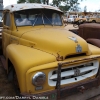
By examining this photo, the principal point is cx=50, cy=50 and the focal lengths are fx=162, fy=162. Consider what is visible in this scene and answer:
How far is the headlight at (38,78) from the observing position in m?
2.29

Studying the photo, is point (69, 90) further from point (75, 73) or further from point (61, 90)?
point (75, 73)

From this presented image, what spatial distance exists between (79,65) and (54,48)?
19.7 inches

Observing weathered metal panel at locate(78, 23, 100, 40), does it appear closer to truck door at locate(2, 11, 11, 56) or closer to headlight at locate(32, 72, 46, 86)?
truck door at locate(2, 11, 11, 56)

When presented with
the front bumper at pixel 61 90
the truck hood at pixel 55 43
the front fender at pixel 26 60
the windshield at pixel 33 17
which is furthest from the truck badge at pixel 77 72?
the windshield at pixel 33 17

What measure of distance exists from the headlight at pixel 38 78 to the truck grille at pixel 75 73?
0.45 ft

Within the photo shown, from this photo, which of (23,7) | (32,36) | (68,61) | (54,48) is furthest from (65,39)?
(23,7)

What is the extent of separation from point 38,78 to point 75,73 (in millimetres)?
675

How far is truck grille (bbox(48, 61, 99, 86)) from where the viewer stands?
2.46 meters

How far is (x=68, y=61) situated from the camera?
2.48 metres

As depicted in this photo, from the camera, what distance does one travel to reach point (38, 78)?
2291mm

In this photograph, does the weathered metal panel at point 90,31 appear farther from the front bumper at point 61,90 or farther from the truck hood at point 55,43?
the front bumper at point 61,90

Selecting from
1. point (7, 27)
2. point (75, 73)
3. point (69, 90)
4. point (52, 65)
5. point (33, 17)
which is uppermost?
point (33, 17)

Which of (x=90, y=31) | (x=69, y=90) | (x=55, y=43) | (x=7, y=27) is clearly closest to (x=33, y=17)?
(x=7, y=27)

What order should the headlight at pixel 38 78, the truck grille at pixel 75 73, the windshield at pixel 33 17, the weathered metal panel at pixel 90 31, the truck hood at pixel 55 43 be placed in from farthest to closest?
the weathered metal panel at pixel 90 31 < the windshield at pixel 33 17 < the truck hood at pixel 55 43 < the truck grille at pixel 75 73 < the headlight at pixel 38 78
